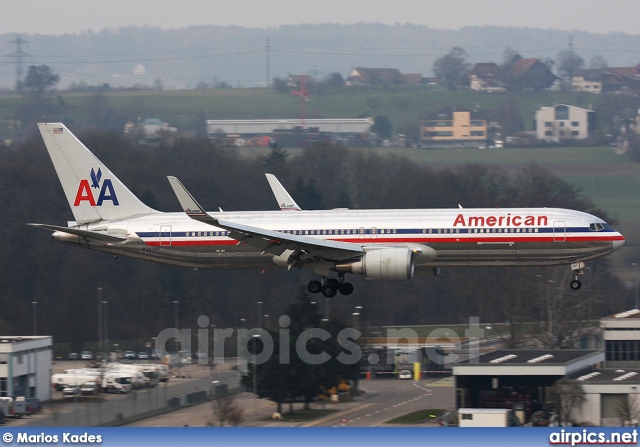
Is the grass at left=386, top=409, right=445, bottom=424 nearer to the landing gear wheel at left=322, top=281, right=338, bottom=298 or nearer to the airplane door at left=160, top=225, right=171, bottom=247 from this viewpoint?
the landing gear wheel at left=322, top=281, right=338, bottom=298

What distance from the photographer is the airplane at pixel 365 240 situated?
184ft

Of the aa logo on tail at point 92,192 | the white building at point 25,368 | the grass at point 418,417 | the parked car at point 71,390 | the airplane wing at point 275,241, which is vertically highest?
the aa logo on tail at point 92,192

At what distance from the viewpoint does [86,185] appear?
209 ft

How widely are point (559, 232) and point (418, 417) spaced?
28.7 metres

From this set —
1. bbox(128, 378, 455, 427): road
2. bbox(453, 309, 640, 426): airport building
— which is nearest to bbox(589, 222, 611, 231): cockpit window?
bbox(453, 309, 640, 426): airport building

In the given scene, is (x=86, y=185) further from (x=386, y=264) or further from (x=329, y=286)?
(x=386, y=264)

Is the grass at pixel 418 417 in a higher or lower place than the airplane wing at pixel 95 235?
lower

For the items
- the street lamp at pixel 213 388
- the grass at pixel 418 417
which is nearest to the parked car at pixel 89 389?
the street lamp at pixel 213 388

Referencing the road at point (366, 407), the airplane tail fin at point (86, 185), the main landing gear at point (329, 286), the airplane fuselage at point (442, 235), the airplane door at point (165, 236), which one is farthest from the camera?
the road at point (366, 407)

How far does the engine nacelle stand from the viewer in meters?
55.4

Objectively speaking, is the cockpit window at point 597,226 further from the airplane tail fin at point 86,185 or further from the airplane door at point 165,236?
the airplane tail fin at point 86,185

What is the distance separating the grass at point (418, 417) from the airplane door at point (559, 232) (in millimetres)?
26891

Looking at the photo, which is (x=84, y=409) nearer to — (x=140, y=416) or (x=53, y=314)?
(x=140, y=416)

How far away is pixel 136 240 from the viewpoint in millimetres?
60250
